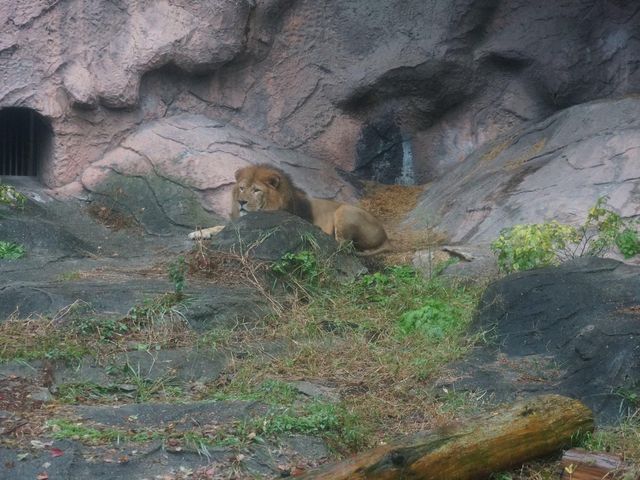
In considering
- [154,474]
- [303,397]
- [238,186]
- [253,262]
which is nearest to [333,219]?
[238,186]

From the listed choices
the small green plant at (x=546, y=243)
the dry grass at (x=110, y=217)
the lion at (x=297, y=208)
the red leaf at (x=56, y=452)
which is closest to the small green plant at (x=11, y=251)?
the lion at (x=297, y=208)

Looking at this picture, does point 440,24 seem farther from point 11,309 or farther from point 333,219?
point 11,309

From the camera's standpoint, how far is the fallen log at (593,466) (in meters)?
4.85

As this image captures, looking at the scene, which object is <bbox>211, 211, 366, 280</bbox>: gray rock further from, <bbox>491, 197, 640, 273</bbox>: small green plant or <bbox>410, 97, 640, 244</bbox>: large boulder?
<bbox>410, 97, 640, 244</bbox>: large boulder

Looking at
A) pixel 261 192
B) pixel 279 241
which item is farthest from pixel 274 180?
pixel 279 241

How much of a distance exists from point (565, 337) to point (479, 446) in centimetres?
196

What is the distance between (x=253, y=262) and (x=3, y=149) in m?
5.61

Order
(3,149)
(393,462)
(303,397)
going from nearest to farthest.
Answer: (393,462) → (303,397) → (3,149)

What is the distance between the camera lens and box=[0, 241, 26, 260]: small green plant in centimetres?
962

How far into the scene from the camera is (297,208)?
1117 cm

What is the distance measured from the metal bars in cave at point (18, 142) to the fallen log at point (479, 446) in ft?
30.2

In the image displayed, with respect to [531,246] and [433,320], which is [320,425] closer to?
[433,320]

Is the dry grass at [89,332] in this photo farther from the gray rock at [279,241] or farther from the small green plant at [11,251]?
the small green plant at [11,251]

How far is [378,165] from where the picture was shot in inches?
546
